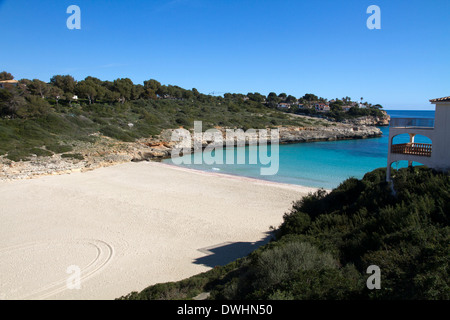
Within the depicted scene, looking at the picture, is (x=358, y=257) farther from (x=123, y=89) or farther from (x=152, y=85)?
(x=152, y=85)

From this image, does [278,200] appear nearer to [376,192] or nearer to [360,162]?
[376,192]

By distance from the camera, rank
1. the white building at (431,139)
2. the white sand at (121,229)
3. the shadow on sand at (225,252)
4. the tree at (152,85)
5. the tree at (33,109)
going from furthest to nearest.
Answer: the tree at (152,85), the tree at (33,109), the shadow on sand at (225,252), the white building at (431,139), the white sand at (121,229)

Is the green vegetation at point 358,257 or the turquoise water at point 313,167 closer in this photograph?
the green vegetation at point 358,257

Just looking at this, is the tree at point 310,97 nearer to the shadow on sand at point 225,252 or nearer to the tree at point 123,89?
the tree at point 123,89

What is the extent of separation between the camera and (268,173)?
2314 centimetres

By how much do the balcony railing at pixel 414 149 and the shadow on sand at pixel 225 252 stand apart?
15.9ft

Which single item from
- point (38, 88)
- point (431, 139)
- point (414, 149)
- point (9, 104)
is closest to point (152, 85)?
point (38, 88)

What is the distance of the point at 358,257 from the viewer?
5.38 m

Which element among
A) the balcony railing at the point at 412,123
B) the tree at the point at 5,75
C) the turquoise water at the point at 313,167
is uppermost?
the tree at the point at 5,75

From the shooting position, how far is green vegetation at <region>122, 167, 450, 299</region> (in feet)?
12.8

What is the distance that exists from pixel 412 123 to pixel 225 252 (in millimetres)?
7063

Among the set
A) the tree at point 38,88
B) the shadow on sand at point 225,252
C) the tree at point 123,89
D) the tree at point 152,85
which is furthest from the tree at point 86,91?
the shadow on sand at point 225,252

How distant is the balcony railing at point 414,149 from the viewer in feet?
28.2

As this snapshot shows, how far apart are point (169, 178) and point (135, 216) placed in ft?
26.6
